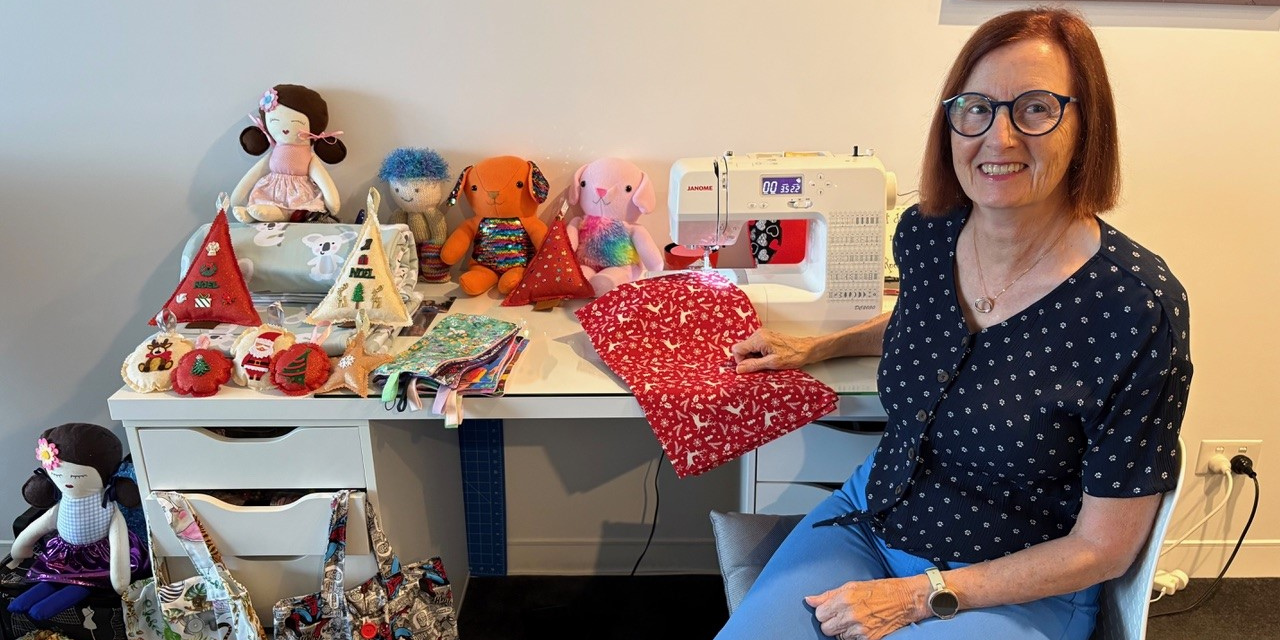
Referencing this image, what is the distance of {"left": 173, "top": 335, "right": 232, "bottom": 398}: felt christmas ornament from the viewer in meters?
1.40

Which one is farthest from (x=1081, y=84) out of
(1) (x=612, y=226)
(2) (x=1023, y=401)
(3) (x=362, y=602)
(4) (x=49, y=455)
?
(4) (x=49, y=455)

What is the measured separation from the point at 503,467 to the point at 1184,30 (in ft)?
5.45

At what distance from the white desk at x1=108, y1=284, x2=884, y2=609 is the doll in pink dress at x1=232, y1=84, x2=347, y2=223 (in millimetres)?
419

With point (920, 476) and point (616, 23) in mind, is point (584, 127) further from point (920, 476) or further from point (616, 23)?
point (920, 476)

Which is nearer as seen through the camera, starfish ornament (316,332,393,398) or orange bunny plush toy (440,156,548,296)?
starfish ornament (316,332,393,398)

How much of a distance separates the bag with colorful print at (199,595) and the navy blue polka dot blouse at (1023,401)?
104 centimetres

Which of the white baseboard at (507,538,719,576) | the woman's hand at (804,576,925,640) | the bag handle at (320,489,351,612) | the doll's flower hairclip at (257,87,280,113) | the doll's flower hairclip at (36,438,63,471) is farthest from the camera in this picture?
the white baseboard at (507,538,719,576)

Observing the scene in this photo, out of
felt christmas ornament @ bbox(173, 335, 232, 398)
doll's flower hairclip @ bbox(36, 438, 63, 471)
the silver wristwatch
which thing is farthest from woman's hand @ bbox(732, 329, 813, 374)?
doll's flower hairclip @ bbox(36, 438, 63, 471)

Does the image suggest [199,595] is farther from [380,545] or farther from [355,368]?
[355,368]

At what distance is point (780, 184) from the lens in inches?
58.6

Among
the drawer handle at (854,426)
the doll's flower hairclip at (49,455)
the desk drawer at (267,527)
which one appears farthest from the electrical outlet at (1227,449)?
the doll's flower hairclip at (49,455)

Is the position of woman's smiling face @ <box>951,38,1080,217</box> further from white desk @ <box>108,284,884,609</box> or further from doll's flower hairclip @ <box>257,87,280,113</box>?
doll's flower hairclip @ <box>257,87,280,113</box>

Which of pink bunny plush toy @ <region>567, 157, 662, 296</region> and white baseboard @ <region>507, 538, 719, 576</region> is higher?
pink bunny plush toy @ <region>567, 157, 662, 296</region>

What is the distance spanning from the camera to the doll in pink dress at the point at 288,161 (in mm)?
1750
